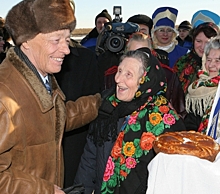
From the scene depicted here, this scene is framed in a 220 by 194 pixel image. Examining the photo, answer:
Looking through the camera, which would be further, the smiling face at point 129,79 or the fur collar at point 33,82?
the smiling face at point 129,79

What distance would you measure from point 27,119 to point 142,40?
173 cm

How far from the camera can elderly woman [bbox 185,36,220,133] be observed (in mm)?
3227

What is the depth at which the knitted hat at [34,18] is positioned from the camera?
185 cm

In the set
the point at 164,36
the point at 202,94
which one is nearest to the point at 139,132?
the point at 202,94

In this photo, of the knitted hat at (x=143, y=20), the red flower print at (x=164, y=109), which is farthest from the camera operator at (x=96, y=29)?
the red flower print at (x=164, y=109)

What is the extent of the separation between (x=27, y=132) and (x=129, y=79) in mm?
818

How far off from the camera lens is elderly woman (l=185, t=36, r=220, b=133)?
79 cm

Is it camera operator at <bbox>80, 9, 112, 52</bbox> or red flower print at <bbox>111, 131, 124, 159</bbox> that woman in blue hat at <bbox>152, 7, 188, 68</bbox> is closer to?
camera operator at <bbox>80, 9, 112, 52</bbox>

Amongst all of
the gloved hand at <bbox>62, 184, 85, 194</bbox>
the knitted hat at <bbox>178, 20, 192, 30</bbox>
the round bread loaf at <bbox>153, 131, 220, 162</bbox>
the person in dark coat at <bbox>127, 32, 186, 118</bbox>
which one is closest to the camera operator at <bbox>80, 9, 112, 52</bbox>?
the person in dark coat at <bbox>127, 32, 186, 118</bbox>

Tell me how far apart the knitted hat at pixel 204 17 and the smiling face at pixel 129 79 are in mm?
2227

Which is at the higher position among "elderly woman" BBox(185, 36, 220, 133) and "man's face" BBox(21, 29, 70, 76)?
"man's face" BBox(21, 29, 70, 76)

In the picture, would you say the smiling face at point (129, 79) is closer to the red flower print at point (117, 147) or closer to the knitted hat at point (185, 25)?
the red flower print at point (117, 147)

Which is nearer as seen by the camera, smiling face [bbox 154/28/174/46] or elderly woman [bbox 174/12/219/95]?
elderly woman [bbox 174/12/219/95]

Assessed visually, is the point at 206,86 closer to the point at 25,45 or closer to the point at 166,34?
the point at 166,34
